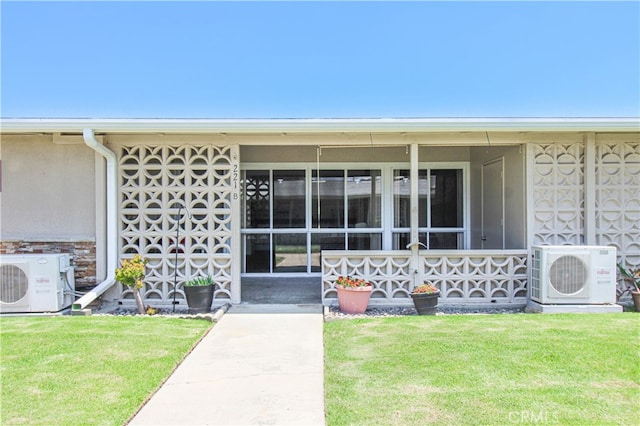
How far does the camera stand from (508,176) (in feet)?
24.8

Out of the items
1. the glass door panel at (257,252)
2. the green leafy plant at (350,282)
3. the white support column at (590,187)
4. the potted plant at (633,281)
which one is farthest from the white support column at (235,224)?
the potted plant at (633,281)

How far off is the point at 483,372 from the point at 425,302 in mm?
2450

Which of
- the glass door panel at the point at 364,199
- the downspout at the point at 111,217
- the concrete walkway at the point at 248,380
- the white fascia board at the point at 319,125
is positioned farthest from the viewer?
the glass door panel at the point at 364,199

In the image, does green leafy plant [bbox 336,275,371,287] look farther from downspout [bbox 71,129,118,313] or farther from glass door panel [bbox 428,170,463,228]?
downspout [bbox 71,129,118,313]

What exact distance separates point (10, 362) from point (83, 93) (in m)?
7.43

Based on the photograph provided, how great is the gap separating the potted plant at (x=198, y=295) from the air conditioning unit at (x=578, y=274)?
16.8ft

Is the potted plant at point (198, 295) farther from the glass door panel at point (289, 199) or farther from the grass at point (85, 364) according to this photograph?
the glass door panel at point (289, 199)

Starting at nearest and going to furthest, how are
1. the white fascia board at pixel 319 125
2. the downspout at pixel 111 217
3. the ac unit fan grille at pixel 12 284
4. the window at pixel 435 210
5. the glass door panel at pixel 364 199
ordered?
the ac unit fan grille at pixel 12 284 → the white fascia board at pixel 319 125 → the downspout at pixel 111 217 → the window at pixel 435 210 → the glass door panel at pixel 364 199

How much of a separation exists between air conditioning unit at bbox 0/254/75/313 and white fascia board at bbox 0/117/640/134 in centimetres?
198

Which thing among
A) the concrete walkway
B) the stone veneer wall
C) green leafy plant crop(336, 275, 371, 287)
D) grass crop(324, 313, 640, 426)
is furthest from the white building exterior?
the concrete walkway

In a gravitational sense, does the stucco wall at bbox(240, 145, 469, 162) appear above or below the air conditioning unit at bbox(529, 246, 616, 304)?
above

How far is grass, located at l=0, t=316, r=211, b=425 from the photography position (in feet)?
10.3

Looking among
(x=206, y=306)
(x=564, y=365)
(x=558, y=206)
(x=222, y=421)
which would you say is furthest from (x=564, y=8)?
(x=222, y=421)

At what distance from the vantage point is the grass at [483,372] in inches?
120
